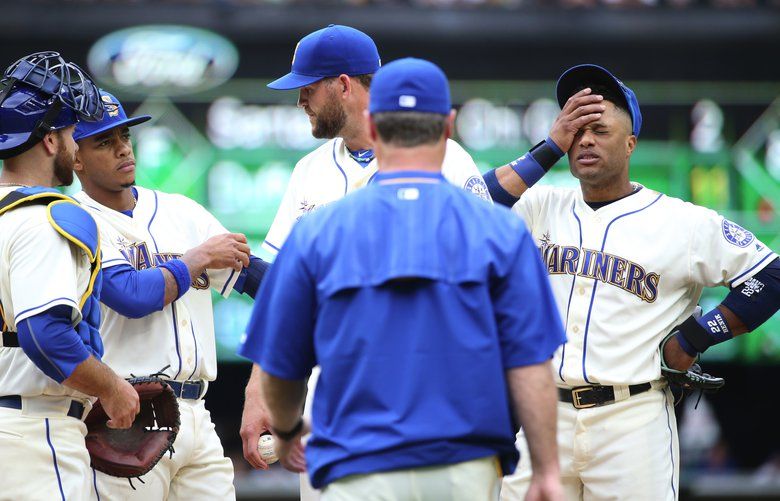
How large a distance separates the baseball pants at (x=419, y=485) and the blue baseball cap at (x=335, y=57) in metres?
1.83

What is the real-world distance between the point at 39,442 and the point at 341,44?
5.48ft

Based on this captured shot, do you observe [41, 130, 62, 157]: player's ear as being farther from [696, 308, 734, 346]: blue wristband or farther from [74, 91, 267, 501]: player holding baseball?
[696, 308, 734, 346]: blue wristband

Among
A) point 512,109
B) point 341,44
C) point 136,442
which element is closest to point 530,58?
point 512,109

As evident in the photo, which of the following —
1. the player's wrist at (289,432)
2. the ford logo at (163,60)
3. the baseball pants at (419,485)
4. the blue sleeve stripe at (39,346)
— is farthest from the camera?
the ford logo at (163,60)

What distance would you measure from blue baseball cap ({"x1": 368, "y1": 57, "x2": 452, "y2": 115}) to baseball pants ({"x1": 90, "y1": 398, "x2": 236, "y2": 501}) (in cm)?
186

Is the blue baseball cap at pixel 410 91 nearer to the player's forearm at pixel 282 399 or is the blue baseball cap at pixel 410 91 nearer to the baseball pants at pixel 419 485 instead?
the player's forearm at pixel 282 399

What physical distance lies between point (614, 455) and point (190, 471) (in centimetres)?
150

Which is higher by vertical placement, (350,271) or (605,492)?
(350,271)

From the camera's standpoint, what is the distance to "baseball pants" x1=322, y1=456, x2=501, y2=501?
2945 millimetres

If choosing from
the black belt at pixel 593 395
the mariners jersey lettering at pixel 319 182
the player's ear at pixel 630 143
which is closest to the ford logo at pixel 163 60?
the mariners jersey lettering at pixel 319 182

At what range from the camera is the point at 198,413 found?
460cm

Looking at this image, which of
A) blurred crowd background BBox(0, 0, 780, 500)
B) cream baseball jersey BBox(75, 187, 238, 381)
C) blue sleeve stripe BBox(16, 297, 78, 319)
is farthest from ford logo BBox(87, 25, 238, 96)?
blue sleeve stripe BBox(16, 297, 78, 319)

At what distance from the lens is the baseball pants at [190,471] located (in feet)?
14.5

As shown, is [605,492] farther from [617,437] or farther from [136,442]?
[136,442]
